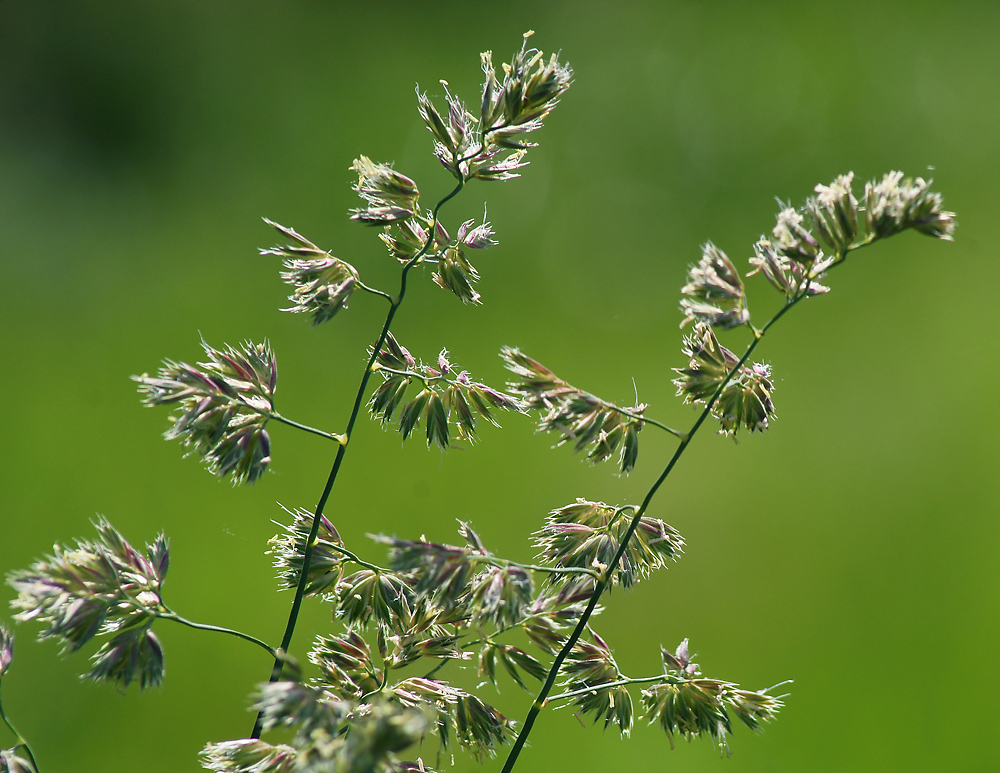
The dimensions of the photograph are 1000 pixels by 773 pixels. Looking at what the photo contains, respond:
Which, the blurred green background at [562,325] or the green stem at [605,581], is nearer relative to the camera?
the green stem at [605,581]

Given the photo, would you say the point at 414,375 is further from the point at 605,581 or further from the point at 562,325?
the point at 562,325

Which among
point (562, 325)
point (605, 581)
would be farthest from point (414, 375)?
point (562, 325)

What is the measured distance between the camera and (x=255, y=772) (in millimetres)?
416

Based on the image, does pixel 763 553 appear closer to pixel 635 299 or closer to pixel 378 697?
pixel 635 299

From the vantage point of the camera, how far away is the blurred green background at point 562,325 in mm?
1823

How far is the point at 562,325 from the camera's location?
2.77 m

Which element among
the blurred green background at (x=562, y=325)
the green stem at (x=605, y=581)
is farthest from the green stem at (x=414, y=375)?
the blurred green background at (x=562, y=325)

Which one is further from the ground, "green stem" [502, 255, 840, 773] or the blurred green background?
the blurred green background

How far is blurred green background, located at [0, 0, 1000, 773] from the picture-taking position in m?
1.82

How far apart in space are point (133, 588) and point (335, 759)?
0.63 feet

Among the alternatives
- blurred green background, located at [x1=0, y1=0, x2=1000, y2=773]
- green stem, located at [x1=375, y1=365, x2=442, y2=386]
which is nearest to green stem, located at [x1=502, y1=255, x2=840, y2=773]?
green stem, located at [x1=375, y1=365, x2=442, y2=386]

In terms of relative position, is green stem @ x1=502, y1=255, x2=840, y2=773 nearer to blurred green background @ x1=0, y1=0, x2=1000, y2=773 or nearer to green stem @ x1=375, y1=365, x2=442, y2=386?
green stem @ x1=375, y1=365, x2=442, y2=386

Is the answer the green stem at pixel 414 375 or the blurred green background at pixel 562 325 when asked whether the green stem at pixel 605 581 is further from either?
the blurred green background at pixel 562 325

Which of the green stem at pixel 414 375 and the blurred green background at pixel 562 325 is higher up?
the blurred green background at pixel 562 325
